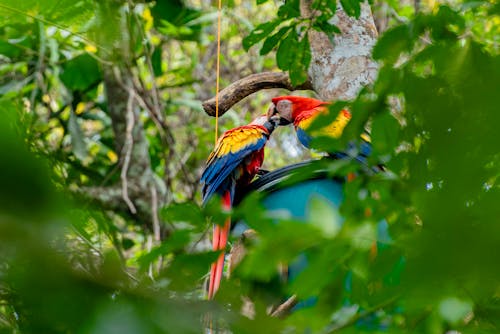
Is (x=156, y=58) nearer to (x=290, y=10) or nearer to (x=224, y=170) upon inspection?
(x=224, y=170)

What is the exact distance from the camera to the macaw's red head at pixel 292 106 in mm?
1381

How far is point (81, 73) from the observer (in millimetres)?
2633

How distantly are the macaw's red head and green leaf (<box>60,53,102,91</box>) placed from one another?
1.31m

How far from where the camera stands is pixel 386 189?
22.4 inches

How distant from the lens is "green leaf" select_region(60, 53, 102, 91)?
2570 millimetres

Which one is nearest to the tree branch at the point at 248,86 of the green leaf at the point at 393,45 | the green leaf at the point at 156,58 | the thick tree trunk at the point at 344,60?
the thick tree trunk at the point at 344,60

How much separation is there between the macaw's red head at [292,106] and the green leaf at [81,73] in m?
1.31

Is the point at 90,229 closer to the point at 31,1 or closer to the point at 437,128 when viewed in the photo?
the point at 31,1

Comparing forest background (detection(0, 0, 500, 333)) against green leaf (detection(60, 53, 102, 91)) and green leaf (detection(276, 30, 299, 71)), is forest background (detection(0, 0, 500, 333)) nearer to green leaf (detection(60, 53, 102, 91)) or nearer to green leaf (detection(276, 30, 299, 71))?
green leaf (detection(276, 30, 299, 71))

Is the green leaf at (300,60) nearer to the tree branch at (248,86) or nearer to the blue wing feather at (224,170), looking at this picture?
the blue wing feather at (224,170)

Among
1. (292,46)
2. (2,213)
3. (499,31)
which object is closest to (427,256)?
(2,213)

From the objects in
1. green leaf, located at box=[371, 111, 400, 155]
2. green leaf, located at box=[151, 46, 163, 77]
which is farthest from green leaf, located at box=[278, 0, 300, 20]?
green leaf, located at box=[151, 46, 163, 77]

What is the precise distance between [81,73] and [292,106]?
4.71 feet

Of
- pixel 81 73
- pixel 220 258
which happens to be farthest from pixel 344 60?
pixel 81 73
